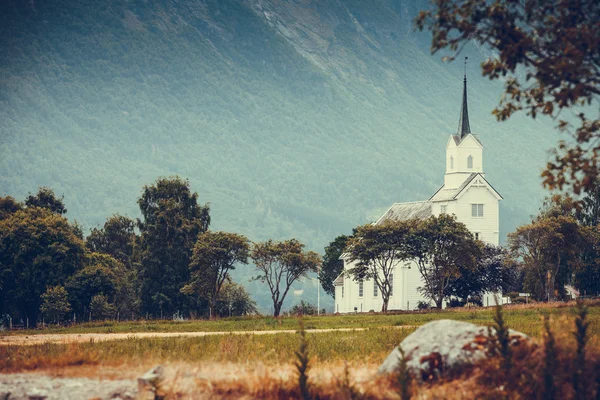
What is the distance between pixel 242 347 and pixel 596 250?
82.4m

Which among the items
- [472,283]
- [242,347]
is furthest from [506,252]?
[242,347]

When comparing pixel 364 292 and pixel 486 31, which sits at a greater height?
pixel 486 31

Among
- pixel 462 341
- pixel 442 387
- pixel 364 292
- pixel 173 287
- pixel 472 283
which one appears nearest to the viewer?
pixel 442 387

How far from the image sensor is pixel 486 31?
1866 cm

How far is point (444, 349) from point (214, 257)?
234 feet

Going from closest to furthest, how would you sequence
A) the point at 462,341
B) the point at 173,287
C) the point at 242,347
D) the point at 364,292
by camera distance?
the point at 462,341 < the point at 242,347 < the point at 173,287 < the point at 364,292

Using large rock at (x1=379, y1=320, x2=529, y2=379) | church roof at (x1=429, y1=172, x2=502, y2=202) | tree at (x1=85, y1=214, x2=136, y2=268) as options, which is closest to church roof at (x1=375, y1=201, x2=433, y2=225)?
church roof at (x1=429, y1=172, x2=502, y2=202)

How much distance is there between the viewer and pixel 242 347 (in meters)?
26.6

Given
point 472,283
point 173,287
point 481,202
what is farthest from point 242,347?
point 481,202

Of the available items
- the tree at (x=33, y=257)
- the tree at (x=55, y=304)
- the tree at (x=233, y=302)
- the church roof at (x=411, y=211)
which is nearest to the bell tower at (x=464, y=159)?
the church roof at (x=411, y=211)

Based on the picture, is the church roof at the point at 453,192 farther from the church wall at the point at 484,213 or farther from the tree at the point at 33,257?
the tree at the point at 33,257

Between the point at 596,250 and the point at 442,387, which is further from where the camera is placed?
the point at 596,250

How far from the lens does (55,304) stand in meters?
80.6

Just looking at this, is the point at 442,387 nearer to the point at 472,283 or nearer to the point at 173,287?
the point at 472,283
